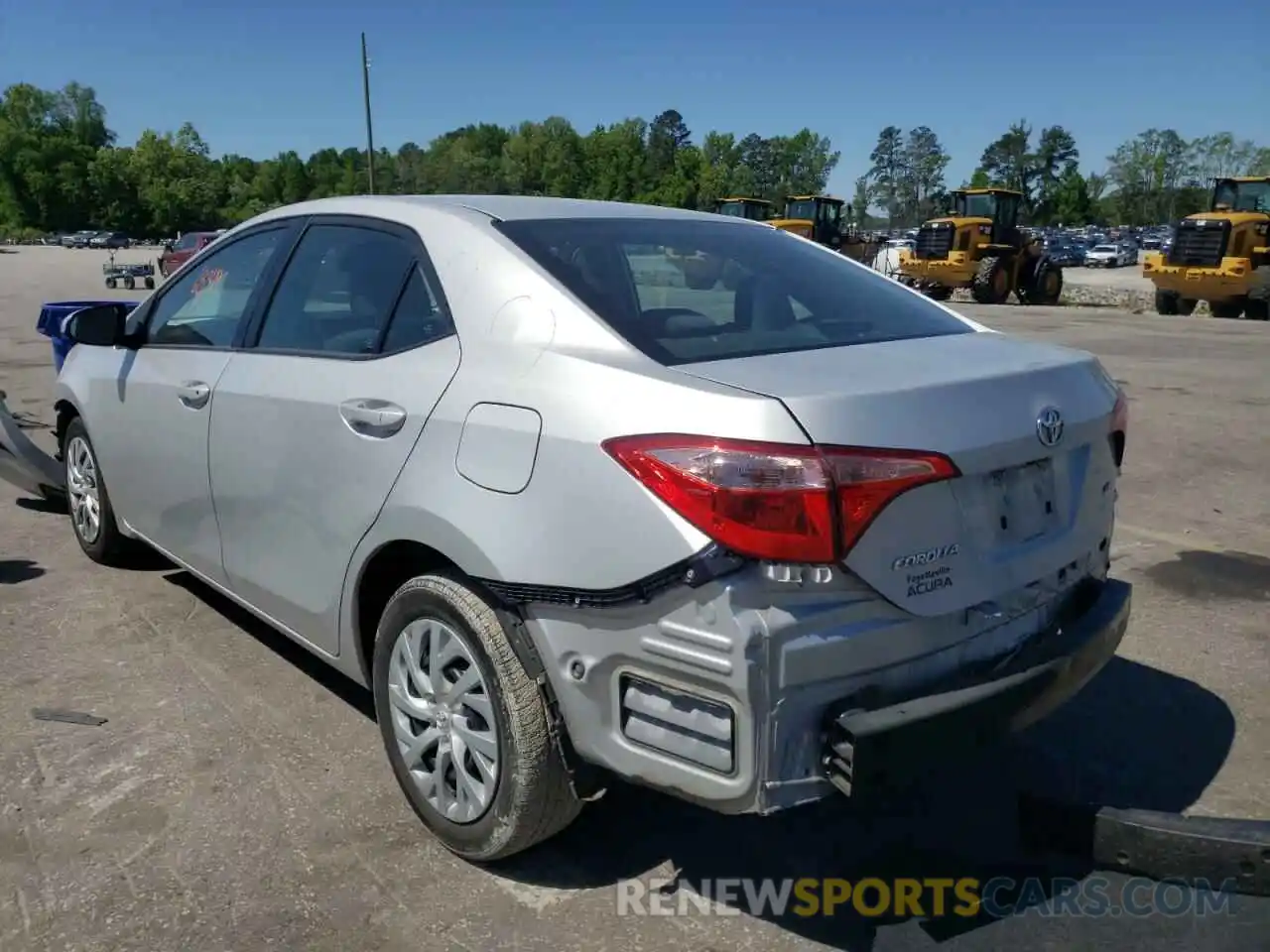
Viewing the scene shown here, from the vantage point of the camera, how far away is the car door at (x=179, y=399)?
12.3ft

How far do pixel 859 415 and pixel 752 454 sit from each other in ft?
0.85

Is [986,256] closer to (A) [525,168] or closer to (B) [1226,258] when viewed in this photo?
(B) [1226,258]

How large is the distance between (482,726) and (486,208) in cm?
155

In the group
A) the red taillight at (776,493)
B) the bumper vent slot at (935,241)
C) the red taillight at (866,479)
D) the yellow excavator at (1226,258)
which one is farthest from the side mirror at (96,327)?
the bumper vent slot at (935,241)

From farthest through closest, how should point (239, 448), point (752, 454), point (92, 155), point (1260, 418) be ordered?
1. point (92, 155)
2. point (1260, 418)
3. point (239, 448)
4. point (752, 454)

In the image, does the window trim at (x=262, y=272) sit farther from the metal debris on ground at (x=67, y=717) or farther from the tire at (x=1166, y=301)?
the tire at (x=1166, y=301)

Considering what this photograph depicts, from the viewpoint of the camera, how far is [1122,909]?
2658 mm

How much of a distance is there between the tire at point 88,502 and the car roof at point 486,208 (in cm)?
185

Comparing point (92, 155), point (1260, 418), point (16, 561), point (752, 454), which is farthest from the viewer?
point (92, 155)

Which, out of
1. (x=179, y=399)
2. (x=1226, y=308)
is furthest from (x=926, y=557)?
(x=1226, y=308)

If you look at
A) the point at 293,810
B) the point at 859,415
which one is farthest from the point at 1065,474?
the point at 293,810

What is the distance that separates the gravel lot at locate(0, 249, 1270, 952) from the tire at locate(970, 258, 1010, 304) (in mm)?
22910

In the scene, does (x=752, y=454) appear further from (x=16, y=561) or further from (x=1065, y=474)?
(x=16, y=561)

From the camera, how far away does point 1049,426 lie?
2.58 metres
